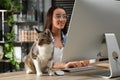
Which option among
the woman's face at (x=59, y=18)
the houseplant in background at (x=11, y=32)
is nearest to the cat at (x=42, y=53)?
the woman's face at (x=59, y=18)

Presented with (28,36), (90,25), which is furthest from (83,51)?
(28,36)

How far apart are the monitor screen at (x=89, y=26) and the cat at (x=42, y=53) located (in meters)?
0.10

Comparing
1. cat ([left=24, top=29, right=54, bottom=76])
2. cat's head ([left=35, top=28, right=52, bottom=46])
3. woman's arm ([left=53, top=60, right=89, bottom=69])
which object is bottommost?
woman's arm ([left=53, top=60, right=89, bottom=69])

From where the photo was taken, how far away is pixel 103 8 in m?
1.73

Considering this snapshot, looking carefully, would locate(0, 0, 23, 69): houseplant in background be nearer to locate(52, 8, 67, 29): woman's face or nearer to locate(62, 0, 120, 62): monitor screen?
locate(52, 8, 67, 29): woman's face

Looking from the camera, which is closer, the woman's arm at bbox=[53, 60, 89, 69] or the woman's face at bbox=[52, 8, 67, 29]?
the woman's arm at bbox=[53, 60, 89, 69]

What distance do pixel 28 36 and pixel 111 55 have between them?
3073 millimetres

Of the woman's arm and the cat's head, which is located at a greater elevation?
the cat's head

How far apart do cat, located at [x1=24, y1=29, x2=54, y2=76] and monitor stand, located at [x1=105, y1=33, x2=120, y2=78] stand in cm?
39

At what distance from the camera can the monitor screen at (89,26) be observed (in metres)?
1.67

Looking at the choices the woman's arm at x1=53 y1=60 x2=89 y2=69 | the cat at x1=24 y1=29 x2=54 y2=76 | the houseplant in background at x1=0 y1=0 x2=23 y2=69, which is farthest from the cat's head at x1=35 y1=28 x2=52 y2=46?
the houseplant in background at x1=0 y1=0 x2=23 y2=69

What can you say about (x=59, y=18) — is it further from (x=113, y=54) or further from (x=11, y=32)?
(x=11, y=32)

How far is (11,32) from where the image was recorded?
4656 mm

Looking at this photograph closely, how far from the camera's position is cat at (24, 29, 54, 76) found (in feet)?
5.62
